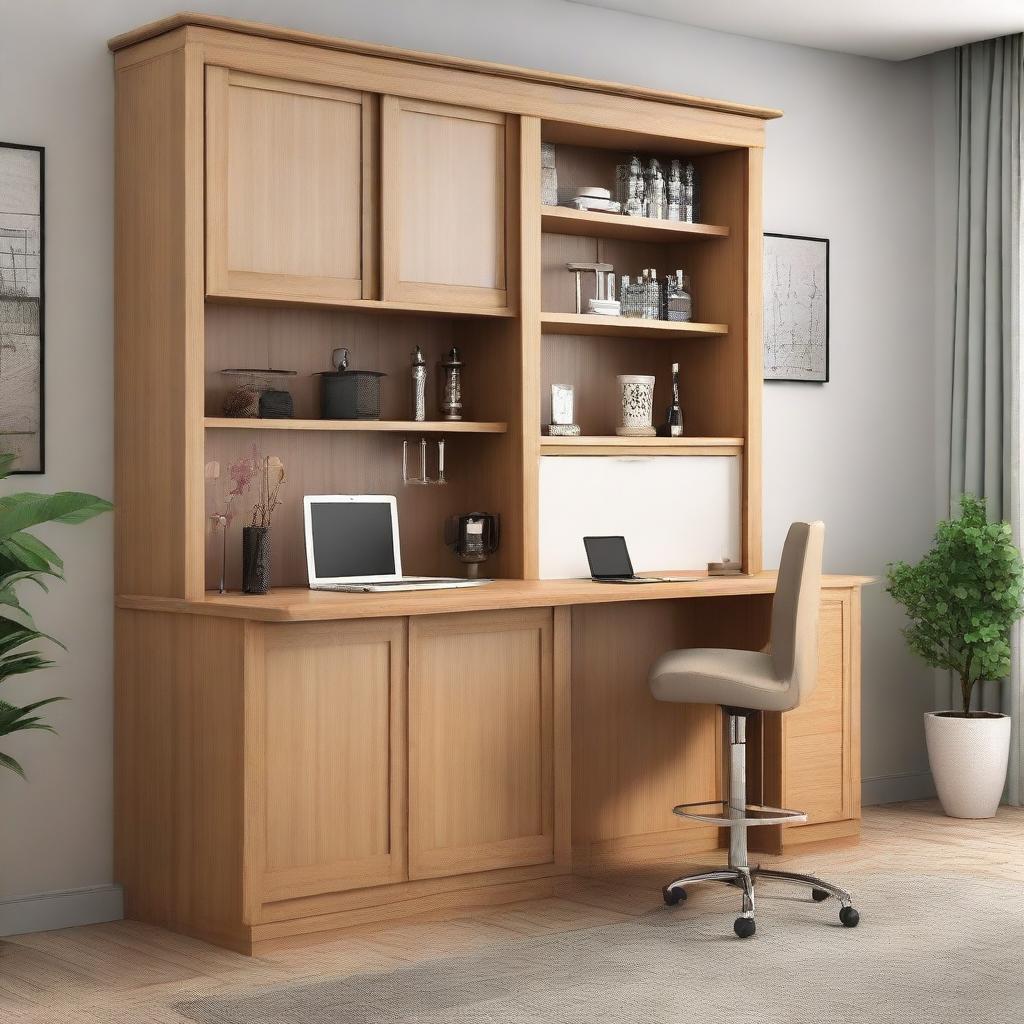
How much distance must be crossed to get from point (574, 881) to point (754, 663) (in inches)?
36.9

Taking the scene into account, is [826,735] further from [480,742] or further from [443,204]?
[443,204]

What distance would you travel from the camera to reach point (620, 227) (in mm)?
5188

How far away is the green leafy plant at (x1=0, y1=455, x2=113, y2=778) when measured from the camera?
385cm

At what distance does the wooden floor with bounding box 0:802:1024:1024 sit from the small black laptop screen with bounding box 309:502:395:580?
1.06m

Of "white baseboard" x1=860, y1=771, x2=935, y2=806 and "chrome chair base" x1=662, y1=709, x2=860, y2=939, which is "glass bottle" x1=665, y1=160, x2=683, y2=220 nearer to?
"chrome chair base" x1=662, y1=709, x2=860, y2=939

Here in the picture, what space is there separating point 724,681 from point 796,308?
82.4 inches

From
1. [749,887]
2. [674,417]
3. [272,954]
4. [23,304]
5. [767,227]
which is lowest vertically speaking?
[272,954]

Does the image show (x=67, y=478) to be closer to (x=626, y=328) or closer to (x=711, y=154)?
(x=626, y=328)

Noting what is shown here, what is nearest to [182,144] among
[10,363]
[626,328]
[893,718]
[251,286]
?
[251,286]

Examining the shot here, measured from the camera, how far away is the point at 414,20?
500cm

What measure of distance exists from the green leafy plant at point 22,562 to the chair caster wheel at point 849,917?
2.14 m

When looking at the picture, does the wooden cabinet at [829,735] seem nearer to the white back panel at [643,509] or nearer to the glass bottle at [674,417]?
the white back panel at [643,509]

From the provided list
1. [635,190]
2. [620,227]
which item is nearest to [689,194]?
[635,190]

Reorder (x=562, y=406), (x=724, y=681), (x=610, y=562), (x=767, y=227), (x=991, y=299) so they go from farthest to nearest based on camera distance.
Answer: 1. (x=991, y=299)
2. (x=767, y=227)
3. (x=562, y=406)
4. (x=610, y=562)
5. (x=724, y=681)
